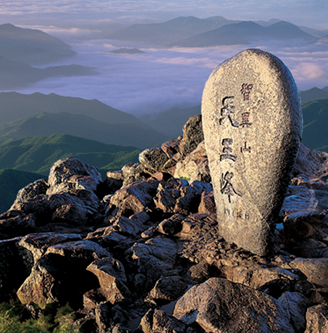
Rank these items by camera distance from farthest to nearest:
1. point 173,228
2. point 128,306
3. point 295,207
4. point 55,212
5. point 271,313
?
point 55,212, point 295,207, point 173,228, point 128,306, point 271,313

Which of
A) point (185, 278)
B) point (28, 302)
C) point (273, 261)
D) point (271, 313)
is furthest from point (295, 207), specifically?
point (28, 302)

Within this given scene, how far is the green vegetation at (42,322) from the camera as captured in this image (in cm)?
590

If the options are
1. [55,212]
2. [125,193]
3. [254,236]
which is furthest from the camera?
[125,193]

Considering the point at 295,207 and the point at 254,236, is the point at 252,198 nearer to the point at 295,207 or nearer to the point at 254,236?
the point at 254,236

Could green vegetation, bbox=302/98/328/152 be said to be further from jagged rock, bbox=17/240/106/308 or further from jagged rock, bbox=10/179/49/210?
jagged rock, bbox=17/240/106/308

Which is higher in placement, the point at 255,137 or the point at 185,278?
the point at 255,137

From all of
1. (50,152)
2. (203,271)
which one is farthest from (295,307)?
(50,152)

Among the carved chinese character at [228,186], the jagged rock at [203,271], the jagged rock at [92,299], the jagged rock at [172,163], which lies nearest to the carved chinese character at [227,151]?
the carved chinese character at [228,186]

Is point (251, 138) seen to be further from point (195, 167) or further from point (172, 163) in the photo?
point (172, 163)

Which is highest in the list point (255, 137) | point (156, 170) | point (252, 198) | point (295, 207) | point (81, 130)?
point (255, 137)

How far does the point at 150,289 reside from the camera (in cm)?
677

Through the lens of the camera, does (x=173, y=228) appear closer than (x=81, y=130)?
Yes

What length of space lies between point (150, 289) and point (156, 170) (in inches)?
386

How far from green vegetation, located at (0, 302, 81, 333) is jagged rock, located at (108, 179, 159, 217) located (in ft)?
14.3
